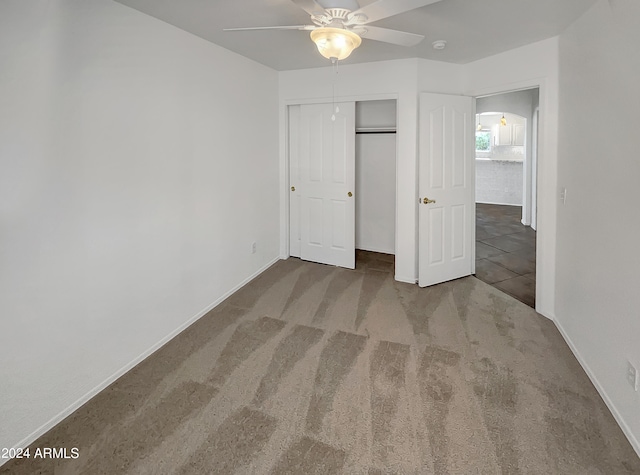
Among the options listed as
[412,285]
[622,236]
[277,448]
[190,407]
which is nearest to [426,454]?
[277,448]

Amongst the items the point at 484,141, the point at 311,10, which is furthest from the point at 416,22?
the point at 484,141

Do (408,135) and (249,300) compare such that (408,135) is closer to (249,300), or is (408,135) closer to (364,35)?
(364,35)

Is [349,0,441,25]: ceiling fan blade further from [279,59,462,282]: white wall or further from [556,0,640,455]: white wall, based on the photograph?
[279,59,462,282]: white wall

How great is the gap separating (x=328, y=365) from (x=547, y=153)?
98.8 inches

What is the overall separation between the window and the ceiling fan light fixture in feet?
29.1

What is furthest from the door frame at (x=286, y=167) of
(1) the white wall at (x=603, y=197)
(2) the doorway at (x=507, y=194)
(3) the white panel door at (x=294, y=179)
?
(1) the white wall at (x=603, y=197)

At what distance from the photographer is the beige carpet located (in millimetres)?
1677

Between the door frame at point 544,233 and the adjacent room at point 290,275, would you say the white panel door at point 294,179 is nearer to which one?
the adjacent room at point 290,275

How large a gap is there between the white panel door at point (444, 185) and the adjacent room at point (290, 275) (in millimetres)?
23

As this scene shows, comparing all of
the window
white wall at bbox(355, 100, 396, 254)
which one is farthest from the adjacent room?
the window

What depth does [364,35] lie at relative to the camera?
2.21 meters

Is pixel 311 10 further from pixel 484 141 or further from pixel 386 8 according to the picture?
pixel 484 141

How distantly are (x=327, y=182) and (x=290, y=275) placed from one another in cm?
125

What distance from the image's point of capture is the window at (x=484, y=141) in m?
9.77
